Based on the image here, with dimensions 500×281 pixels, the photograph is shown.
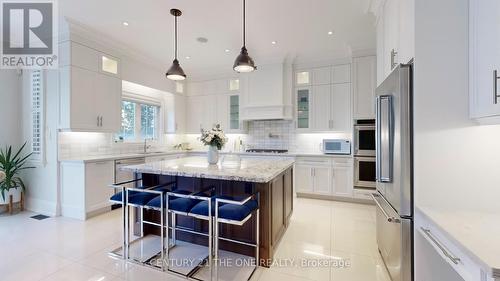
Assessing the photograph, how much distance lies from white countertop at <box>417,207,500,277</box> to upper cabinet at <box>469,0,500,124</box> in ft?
1.91

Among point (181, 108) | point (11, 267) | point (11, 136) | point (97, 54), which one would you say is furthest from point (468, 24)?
point (11, 136)

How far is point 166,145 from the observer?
5996mm

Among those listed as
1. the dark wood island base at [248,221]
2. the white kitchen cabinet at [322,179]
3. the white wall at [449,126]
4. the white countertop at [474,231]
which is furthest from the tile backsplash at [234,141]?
the white countertop at [474,231]

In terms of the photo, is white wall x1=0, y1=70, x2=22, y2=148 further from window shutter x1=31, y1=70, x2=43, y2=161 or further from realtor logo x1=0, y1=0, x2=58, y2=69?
window shutter x1=31, y1=70, x2=43, y2=161

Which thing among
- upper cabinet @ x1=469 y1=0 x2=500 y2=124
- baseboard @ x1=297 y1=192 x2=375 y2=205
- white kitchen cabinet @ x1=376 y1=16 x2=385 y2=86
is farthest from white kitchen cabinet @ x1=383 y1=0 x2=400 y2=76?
baseboard @ x1=297 y1=192 x2=375 y2=205

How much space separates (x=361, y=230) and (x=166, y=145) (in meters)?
4.84

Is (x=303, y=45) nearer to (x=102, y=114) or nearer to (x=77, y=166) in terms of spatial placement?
(x=102, y=114)

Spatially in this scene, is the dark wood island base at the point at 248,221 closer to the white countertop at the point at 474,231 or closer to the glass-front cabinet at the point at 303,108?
the white countertop at the point at 474,231

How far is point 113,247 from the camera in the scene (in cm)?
263

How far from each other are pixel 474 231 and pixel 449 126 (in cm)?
72

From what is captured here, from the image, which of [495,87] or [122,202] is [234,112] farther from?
[495,87]

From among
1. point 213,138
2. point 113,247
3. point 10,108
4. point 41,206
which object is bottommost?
point 113,247

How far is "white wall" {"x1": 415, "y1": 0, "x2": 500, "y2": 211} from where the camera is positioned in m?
1.51

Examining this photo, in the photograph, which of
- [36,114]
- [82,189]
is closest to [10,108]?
[36,114]
